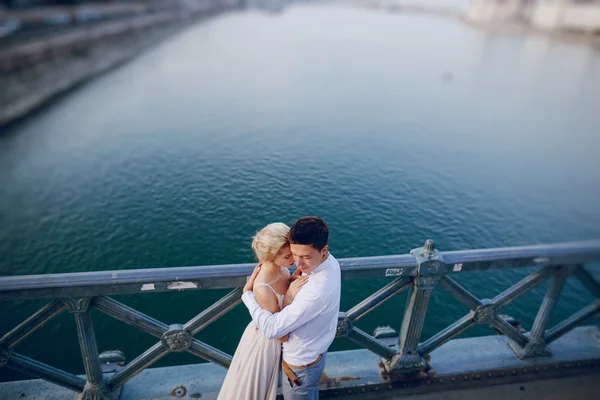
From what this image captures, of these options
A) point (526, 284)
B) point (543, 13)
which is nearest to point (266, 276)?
point (526, 284)

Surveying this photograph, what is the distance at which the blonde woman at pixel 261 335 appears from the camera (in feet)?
8.81

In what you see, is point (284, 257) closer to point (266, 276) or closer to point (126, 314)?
point (266, 276)

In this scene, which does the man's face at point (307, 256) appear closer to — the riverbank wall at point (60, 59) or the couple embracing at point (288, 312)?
the couple embracing at point (288, 312)

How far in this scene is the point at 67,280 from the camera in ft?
9.78

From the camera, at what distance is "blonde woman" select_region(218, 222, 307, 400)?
106 inches

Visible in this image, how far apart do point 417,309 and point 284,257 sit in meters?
1.66

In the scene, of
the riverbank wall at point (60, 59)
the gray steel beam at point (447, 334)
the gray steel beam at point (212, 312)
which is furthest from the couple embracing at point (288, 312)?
the riverbank wall at point (60, 59)

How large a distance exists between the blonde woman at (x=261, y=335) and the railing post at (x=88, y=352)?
1.19 m

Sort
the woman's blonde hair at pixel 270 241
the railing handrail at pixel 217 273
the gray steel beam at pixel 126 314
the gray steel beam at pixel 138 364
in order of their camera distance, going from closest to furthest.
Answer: the woman's blonde hair at pixel 270 241 < the railing handrail at pixel 217 273 < the gray steel beam at pixel 126 314 < the gray steel beam at pixel 138 364

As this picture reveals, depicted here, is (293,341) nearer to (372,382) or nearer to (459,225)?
(372,382)

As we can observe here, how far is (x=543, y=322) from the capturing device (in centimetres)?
410

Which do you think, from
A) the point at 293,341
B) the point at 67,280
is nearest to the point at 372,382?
the point at 293,341

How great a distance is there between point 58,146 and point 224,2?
4858 inches

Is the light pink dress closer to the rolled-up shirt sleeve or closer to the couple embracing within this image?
the couple embracing
